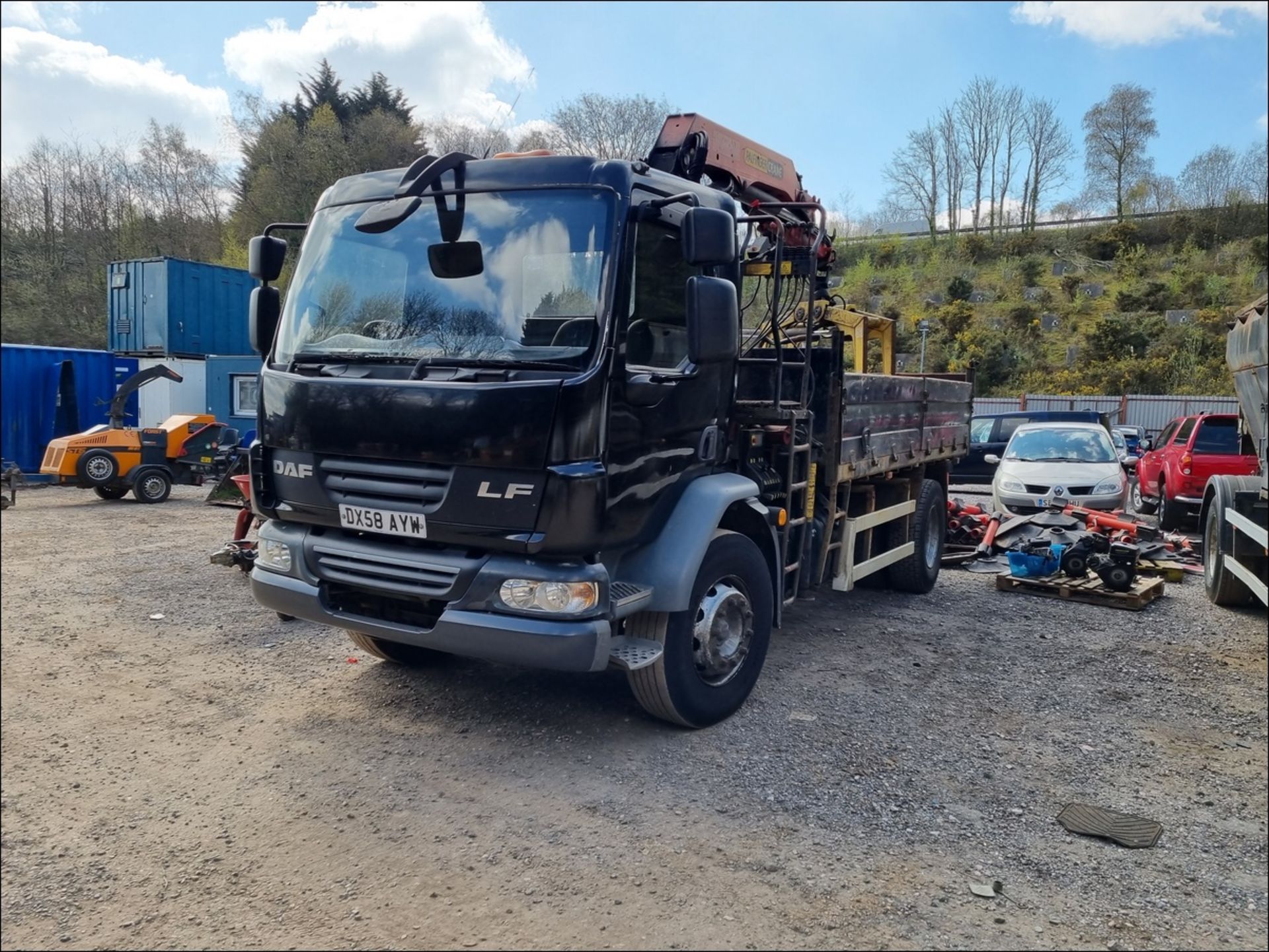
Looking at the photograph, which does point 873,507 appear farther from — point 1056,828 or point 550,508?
point 550,508

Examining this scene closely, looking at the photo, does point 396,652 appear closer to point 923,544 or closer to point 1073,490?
point 923,544

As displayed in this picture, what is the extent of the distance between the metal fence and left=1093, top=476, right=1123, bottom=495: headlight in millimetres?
15000

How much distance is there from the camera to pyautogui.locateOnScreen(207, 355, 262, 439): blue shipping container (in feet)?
60.9

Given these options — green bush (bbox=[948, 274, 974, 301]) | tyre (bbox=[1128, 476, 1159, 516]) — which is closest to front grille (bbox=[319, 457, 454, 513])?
tyre (bbox=[1128, 476, 1159, 516])

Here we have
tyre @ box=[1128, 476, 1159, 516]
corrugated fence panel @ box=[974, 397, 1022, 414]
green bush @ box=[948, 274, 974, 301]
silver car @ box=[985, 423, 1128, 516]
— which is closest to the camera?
silver car @ box=[985, 423, 1128, 516]

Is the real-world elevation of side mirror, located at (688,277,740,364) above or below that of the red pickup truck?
above

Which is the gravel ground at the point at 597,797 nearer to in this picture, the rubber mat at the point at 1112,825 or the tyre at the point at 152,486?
the rubber mat at the point at 1112,825

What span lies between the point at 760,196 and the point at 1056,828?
4472 mm

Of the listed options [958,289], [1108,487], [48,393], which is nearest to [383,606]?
[1108,487]

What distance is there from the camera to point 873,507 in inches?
271

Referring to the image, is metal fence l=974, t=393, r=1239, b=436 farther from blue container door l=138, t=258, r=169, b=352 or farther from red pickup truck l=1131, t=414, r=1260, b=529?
blue container door l=138, t=258, r=169, b=352

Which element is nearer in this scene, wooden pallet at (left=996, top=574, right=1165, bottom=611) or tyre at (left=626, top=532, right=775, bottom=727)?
tyre at (left=626, top=532, right=775, bottom=727)

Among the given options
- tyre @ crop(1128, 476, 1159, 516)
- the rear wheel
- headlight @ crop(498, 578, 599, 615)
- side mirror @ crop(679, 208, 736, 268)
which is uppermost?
side mirror @ crop(679, 208, 736, 268)

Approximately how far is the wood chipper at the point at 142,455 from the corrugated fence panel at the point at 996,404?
22934 mm
